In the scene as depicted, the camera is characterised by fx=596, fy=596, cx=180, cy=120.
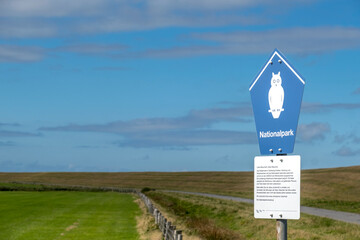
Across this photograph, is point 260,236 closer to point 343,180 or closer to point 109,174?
point 343,180

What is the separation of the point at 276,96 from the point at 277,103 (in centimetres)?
7

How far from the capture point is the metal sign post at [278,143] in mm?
5910

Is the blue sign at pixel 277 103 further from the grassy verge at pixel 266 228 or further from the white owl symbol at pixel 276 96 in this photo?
the grassy verge at pixel 266 228

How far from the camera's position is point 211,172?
156375 mm

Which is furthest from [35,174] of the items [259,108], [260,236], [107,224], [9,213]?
[259,108]

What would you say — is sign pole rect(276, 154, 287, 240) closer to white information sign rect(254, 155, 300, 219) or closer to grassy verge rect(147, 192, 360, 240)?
white information sign rect(254, 155, 300, 219)

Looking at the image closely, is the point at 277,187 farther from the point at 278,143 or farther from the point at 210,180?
the point at 210,180

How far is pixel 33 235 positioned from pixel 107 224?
6.96m

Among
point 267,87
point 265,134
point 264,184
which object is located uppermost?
point 267,87

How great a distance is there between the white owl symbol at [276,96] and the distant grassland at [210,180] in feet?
226

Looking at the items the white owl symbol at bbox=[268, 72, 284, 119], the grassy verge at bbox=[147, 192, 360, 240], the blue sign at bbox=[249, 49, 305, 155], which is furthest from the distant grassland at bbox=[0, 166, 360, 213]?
the white owl symbol at bbox=[268, 72, 284, 119]

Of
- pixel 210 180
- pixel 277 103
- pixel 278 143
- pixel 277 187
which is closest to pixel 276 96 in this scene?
pixel 277 103

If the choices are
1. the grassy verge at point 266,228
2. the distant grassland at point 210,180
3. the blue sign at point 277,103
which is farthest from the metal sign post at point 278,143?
the distant grassland at point 210,180

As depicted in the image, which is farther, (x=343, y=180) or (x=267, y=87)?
(x=343, y=180)
